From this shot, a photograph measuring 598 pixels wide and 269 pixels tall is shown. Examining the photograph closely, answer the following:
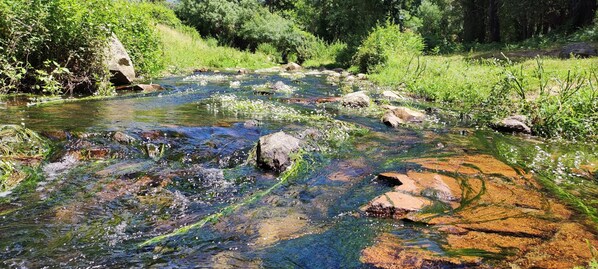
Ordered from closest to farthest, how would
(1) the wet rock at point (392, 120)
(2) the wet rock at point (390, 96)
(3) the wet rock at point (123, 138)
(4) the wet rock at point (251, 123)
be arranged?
(3) the wet rock at point (123, 138), (4) the wet rock at point (251, 123), (1) the wet rock at point (392, 120), (2) the wet rock at point (390, 96)

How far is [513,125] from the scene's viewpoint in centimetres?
689

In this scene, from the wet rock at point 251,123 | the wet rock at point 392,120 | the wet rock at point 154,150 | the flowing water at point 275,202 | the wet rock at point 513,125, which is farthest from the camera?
the wet rock at point 392,120

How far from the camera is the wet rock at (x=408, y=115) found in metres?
7.85

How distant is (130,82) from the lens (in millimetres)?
11266

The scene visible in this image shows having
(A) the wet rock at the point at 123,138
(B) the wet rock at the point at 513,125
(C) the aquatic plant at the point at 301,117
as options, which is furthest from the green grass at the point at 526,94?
(A) the wet rock at the point at 123,138

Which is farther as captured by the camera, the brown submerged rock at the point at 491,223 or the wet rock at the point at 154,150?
the wet rock at the point at 154,150

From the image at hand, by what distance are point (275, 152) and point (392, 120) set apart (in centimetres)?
353

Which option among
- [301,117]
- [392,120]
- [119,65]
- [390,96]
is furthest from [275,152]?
[119,65]

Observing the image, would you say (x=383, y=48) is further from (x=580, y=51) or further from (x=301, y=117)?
(x=301, y=117)

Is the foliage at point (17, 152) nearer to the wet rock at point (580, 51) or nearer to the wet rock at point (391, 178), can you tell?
the wet rock at point (391, 178)

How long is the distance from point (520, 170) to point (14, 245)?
505cm

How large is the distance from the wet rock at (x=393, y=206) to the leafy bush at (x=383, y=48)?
48.0 feet

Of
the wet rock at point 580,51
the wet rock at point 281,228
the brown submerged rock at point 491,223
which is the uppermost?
the wet rock at point 580,51

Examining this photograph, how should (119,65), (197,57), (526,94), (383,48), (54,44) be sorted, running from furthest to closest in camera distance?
1. (197,57)
2. (383,48)
3. (119,65)
4. (526,94)
5. (54,44)
